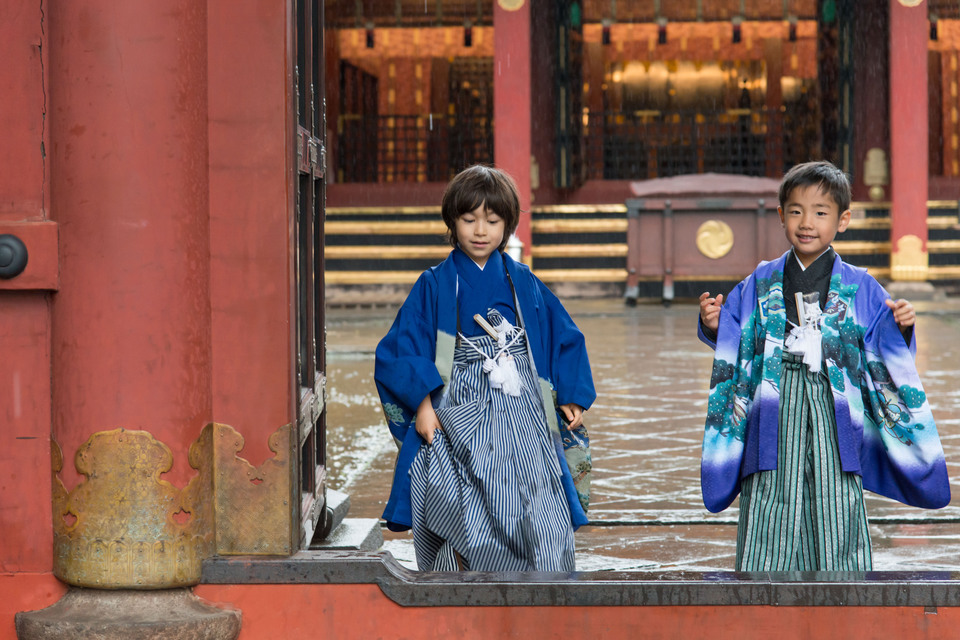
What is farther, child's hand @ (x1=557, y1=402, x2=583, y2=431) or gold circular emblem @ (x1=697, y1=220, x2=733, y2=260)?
gold circular emblem @ (x1=697, y1=220, x2=733, y2=260)

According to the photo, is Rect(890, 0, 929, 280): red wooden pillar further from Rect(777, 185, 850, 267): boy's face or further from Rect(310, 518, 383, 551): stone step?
Rect(777, 185, 850, 267): boy's face

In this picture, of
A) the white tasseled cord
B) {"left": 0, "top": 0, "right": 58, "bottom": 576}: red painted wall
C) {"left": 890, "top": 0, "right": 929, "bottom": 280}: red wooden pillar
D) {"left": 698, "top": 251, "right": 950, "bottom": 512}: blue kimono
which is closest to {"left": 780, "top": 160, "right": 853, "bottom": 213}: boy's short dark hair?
{"left": 698, "top": 251, "right": 950, "bottom": 512}: blue kimono

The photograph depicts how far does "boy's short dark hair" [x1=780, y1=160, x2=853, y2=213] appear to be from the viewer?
275cm

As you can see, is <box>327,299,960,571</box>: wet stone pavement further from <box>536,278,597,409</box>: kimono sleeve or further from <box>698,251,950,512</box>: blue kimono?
<box>536,278,597,409</box>: kimono sleeve

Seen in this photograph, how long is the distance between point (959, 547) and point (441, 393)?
1.74m

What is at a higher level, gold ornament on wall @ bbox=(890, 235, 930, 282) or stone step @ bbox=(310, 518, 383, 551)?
gold ornament on wall @ bbox=(890, 235, 930, 282)

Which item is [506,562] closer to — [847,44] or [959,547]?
[959,547]

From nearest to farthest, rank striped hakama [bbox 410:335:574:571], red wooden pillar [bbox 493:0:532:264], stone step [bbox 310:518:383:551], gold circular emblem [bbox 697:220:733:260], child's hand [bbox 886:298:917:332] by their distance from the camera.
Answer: child's hand [bbox 886:298:917:332]
striped hakama [bbox 410:335:574:571]
stone step [bbox 310:518:383:551]
red wooden pillar [bbox 493:0:532:264]
gold circular emblem [bbox 697:220:733:260]

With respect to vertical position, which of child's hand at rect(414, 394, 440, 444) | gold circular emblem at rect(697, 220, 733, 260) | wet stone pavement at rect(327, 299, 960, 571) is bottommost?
wet stone pavement at rect(327, 299, 960, 571)

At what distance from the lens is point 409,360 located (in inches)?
109

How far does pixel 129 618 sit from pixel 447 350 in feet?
2.86

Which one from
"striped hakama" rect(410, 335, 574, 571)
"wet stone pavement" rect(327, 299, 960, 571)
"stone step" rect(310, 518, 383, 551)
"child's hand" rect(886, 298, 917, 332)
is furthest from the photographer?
"wet stone pavement" rect(327, 299, 960, 571)

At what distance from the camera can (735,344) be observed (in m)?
2.82

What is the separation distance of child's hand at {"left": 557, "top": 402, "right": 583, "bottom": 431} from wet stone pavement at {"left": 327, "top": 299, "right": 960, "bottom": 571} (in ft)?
2.28
